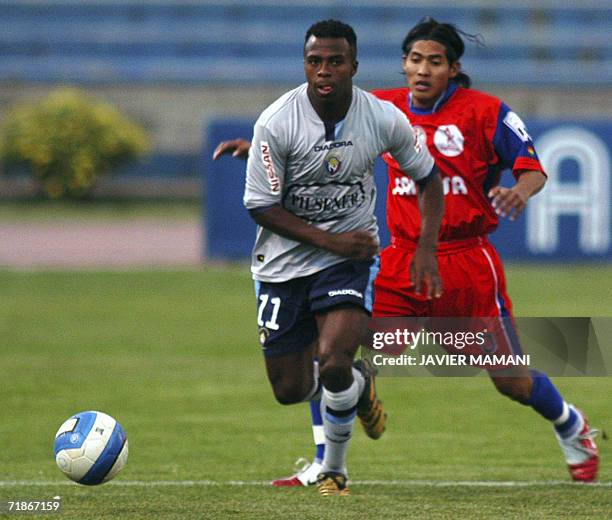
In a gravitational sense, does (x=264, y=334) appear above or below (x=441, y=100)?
below

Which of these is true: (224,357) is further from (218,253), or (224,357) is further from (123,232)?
(123,232)

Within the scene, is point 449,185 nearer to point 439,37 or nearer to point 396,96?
point 396,96

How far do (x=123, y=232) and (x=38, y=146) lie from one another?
27.0 feet

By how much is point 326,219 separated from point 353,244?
0.72 ft

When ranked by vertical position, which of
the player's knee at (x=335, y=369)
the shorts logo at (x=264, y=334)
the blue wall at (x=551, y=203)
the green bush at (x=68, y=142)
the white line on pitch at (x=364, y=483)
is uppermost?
the shorts logo at (x=264, y=334)

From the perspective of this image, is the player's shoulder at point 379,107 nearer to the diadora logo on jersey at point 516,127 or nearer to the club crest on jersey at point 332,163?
the club crest on jersey at point 332,163

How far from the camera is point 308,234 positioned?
20.9ft

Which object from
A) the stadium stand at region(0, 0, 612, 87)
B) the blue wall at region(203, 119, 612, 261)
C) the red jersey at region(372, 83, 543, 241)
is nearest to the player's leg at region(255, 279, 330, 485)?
the red jersey at region(372, 83, 543, 241)

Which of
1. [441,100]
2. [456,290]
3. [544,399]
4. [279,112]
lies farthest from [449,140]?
[544,399]

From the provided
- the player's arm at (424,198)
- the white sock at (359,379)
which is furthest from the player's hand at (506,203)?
the white sock at (359,379)

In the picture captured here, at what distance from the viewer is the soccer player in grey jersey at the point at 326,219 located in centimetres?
636

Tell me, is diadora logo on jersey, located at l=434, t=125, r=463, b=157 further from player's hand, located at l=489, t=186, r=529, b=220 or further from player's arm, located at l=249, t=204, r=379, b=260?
player's arm, located at l=249, t=204, r=379, b=260

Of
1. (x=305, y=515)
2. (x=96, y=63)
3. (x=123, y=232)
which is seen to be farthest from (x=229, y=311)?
(x=96, y=63)

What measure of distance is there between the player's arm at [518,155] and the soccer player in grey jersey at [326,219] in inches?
17.7
